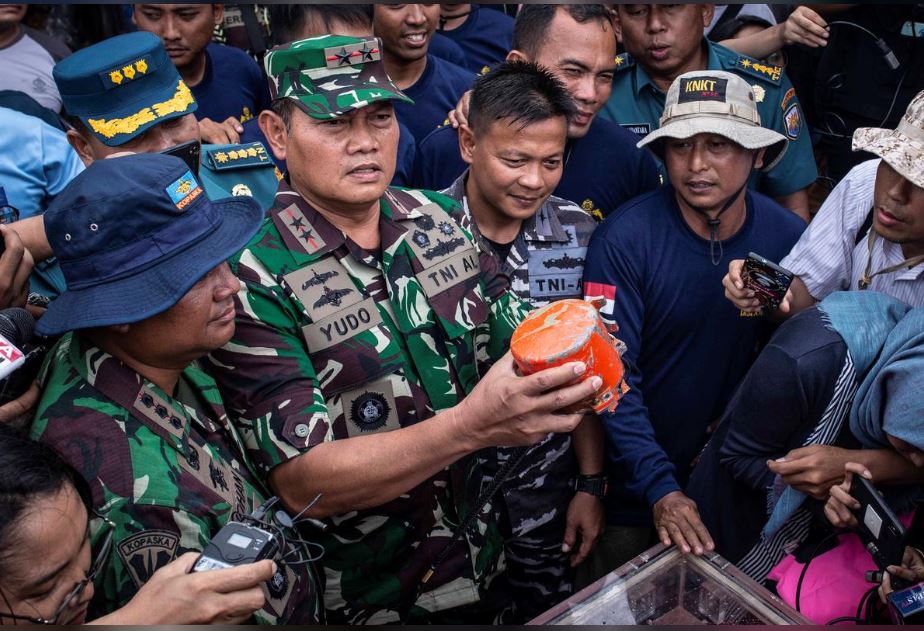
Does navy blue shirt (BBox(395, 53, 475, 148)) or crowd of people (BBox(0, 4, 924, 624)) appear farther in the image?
navy blue shirt (BBox(395, 53, 475, 148))

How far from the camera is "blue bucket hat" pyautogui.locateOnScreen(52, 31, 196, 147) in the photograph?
2865 mm

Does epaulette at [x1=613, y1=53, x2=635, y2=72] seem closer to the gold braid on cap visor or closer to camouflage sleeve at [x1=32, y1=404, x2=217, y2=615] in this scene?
the gold braid on cap visor

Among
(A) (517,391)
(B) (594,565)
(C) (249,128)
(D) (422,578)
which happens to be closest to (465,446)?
(A) (517,391)

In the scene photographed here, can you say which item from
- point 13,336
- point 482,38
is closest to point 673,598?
point 13,336

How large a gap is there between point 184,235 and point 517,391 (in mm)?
752

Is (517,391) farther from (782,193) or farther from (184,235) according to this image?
(782,193)

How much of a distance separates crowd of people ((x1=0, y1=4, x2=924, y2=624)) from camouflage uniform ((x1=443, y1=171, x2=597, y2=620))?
0.01 meters

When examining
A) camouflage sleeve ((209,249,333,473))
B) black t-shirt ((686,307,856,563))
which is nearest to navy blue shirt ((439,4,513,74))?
black t-shirt ((686,307,856,563))

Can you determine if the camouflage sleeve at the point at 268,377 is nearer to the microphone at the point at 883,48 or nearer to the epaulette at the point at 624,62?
the epaulette at the point at 624,62

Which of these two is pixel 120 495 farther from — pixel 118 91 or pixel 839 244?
pixel 839 244

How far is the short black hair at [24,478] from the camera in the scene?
4.85 feet

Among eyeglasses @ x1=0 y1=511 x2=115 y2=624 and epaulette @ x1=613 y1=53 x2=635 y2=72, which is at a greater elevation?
epaulette @ x1=613 y1=53 x2=635 y2=72

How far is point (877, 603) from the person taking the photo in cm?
219

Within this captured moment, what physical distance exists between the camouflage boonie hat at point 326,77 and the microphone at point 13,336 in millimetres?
787
